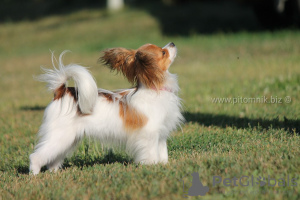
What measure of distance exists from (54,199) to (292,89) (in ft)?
20.4

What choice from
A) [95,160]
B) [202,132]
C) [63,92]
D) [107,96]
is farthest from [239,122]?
[63,92]

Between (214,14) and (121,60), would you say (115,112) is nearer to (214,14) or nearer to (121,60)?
(121,60)

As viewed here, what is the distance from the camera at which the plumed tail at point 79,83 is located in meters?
4.56

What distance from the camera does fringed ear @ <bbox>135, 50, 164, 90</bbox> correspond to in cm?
472

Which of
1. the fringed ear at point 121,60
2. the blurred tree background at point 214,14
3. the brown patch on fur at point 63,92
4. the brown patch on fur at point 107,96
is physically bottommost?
the blurred tree background at point 214,14

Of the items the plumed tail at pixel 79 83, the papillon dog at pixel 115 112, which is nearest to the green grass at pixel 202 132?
the papillon dog at pixel 115 112

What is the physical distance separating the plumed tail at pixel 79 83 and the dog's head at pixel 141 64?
0.38 m

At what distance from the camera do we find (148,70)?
4.75 metres

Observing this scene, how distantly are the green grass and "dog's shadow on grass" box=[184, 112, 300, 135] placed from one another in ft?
0.05

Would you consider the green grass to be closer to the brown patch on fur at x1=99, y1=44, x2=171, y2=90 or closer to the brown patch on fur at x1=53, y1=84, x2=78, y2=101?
the brown patch on fur at x1=53, y1=84, x2=78, y2=101

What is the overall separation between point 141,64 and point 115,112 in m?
0.61

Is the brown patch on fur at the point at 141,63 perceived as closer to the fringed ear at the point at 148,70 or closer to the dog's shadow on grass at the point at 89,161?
the fringed ear at the point at 148,70

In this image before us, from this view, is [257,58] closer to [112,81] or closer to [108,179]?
[112,81]

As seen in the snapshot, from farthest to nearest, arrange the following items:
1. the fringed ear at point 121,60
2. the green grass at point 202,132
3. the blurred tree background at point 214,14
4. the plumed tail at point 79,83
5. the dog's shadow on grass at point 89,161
→ the blurred tree background at point 214,14 → the dog's shadow on grass at point 89,161 → the fringed ear at point 121,60 → the plumed tail at point 79,83 → the green grass at point 202,132
